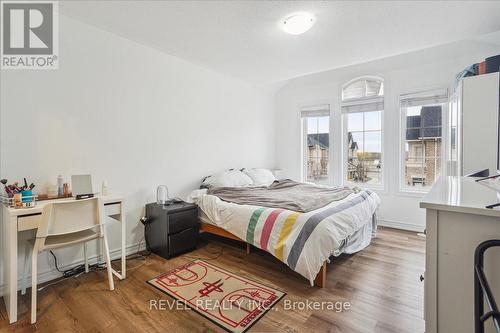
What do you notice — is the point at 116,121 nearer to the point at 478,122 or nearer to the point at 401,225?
the point at 478,122

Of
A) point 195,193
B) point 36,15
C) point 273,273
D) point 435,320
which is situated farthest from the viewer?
point 195,193

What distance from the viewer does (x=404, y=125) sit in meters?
3.85

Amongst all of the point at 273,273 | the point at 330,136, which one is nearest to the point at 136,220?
the point at 273,273

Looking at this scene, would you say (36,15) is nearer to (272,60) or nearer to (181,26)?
(181,26)

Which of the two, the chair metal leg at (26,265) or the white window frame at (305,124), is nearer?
the chair metal leg at (26,265)

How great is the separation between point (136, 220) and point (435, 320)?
285cm

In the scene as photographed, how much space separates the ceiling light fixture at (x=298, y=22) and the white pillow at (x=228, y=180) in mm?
2051

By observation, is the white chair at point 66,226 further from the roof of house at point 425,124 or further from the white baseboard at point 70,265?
the roof of house at point 425,124

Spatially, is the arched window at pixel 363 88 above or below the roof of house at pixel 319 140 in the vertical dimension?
above

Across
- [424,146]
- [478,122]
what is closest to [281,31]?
[478,122]

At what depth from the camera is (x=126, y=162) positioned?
280 centimetres

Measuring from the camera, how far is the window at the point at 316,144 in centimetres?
464

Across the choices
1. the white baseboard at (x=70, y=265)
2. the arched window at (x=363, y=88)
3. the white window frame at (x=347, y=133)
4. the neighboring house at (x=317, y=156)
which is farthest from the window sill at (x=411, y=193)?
the white baseboard at (x=70, y=265)

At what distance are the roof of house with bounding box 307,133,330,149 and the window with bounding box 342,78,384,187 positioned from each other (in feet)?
1.26
